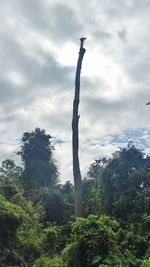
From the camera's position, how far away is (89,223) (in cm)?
1379

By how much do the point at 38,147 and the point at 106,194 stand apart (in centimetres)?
1480

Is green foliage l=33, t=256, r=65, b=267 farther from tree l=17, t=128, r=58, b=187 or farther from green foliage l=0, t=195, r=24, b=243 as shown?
tree l=17, t=128, r=58, b=187

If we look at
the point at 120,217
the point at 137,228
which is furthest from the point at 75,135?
the point at 137,228

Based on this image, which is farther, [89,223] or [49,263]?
[49,263]

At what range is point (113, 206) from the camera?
20.8 m

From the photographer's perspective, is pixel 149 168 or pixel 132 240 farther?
pixel 149 168

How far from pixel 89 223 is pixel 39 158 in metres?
21.5

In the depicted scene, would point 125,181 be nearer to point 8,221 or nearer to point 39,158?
point 8,221

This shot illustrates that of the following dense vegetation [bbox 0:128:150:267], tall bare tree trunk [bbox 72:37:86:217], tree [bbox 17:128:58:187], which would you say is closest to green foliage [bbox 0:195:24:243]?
dense vegetation [bbox 0:128:150:267]

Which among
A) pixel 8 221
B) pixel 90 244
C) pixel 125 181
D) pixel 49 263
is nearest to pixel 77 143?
pixel 125 181

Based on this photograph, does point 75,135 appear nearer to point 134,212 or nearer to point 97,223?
point 134,212

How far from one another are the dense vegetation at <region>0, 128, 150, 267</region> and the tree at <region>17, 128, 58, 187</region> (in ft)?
10.3

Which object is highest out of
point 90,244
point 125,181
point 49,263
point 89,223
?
point 125,181

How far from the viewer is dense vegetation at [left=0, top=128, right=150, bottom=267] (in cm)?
1327
